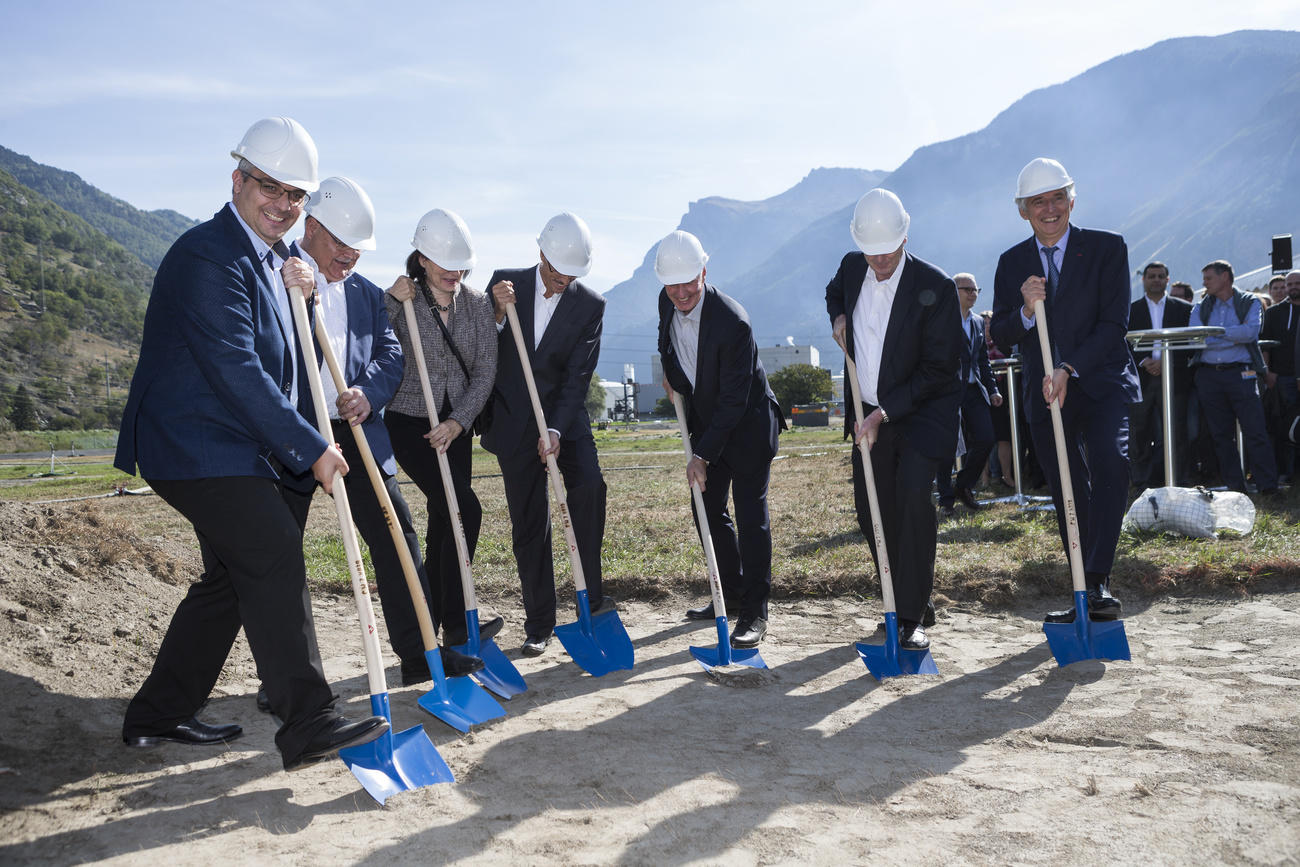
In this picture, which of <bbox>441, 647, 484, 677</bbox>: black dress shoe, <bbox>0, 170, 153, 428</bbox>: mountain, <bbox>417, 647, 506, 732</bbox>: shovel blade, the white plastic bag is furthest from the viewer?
<bbox>0, 170, 153, 428</bbox>: mountain

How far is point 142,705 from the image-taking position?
349 centimetres

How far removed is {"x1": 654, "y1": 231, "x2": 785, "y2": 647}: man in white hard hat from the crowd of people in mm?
12

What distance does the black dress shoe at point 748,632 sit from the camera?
4.71 metres

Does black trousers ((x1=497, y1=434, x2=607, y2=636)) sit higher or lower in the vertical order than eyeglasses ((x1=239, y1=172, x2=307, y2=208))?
lower

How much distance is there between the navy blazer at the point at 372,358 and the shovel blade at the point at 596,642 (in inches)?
48.2

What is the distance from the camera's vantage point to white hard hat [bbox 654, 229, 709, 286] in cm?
468

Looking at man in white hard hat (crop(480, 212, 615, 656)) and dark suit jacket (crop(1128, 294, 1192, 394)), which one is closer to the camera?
man in white hard hat (crop(480, 212, 615, 656))

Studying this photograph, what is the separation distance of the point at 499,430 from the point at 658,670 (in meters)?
1.48

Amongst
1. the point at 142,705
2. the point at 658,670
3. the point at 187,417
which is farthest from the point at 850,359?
the point at 142,705

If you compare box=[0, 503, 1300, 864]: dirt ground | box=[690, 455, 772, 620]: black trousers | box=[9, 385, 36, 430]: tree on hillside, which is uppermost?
box=[9, 385, 36, 430]: tree on hillside

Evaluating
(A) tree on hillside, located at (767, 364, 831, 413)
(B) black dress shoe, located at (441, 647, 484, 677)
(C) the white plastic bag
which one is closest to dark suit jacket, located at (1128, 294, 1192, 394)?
(C) the white plastic bag

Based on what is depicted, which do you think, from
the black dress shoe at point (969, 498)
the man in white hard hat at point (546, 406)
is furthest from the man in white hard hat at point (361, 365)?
the black dress shoe at point (969, 498)

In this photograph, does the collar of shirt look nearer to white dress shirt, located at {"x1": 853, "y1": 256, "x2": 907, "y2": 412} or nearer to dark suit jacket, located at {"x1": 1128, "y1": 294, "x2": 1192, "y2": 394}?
white dress shirt, located at {"x1": 853, "y1": 256, "x2": 907, "y2": 412}

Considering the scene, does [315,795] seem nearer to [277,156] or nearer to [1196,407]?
[277,156]
